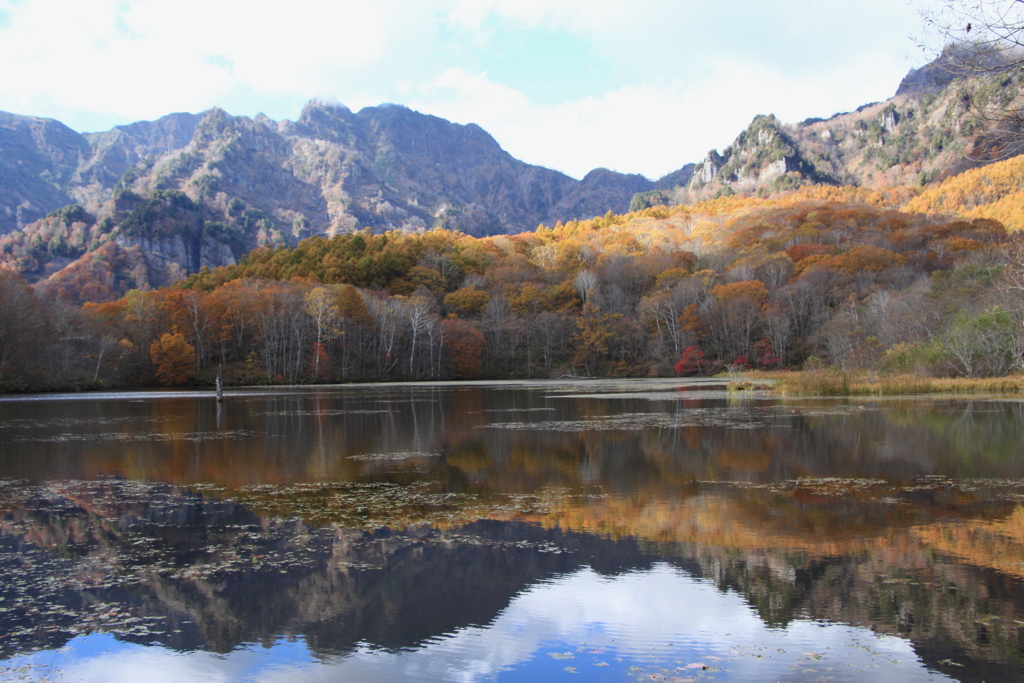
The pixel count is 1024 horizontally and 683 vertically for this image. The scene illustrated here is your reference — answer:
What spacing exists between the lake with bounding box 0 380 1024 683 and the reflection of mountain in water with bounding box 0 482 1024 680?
3 cm

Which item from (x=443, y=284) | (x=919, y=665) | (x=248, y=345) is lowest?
(x=919, y=665)

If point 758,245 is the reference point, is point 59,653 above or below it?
below

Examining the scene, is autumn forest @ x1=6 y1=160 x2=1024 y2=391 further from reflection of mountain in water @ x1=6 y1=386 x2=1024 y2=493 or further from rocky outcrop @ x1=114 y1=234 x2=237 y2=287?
rocky outcrop @ x1=114 y1=234 x2=237 y2=287

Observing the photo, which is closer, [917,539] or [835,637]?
[835,637]

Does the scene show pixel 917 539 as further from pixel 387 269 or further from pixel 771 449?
pixel 387 269

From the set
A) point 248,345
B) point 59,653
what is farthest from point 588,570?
point 248,345

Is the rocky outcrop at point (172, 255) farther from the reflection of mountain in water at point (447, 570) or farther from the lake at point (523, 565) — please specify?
the reflection of mountain in water at point (447, 570)

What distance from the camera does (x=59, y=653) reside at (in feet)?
17.1

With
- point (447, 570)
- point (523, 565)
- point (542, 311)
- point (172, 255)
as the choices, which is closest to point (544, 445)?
point (523, 565)

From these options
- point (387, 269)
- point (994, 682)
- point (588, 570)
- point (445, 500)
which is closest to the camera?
point (994, 682)

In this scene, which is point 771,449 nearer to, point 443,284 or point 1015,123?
point 1015,123

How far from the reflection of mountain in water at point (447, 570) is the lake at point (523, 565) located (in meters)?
0.03

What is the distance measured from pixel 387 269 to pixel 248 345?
25.8 m

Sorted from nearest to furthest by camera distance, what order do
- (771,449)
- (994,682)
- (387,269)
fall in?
(994,682) < (771,449) < (387,269)
